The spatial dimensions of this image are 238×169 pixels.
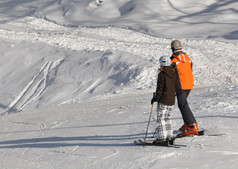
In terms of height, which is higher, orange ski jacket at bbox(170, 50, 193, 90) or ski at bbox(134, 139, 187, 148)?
orange ski jacket at bbox(170, 50, 193, 90)

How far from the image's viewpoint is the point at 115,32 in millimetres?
19969

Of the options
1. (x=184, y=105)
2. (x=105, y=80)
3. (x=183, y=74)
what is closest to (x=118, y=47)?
(x=105, y=80)

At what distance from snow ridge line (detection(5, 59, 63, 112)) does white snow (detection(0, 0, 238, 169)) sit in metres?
0.04

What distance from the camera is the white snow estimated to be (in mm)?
6105

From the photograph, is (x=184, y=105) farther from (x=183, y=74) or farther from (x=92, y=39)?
(x=92, y=39)

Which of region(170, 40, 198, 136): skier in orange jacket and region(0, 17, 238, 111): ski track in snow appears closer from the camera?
region(170, 40, 198, 136): skier in orange jacket

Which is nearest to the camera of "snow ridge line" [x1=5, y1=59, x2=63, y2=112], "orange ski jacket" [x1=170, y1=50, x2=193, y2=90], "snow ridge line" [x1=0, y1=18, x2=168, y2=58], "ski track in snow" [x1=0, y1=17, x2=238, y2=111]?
"orange ski jacket" [x1=170, y1=50, x2=193, y2=90]

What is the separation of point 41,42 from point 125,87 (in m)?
7.63

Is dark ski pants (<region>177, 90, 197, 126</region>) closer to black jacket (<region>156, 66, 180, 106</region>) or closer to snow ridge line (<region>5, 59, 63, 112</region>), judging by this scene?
black jacket (<region>156, 66, 180, 106</region>)

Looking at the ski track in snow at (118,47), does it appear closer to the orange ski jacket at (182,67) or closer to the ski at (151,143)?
the ski at (151,143)

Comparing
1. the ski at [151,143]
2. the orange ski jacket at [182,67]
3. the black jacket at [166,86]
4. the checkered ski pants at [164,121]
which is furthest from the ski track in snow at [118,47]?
the black jacket at [166,86]

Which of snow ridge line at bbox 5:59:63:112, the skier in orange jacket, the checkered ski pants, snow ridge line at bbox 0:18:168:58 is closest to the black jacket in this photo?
the checkered ski pants

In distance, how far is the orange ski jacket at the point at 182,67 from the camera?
5.96 metres

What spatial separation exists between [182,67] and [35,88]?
11.0 metres
